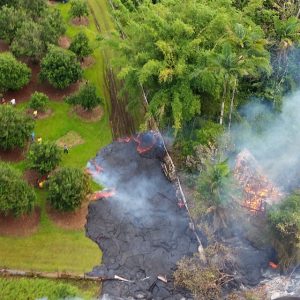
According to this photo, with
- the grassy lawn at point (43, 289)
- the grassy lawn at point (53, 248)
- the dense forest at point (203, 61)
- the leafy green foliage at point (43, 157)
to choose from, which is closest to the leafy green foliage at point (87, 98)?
the dense forest at point (203, 61)

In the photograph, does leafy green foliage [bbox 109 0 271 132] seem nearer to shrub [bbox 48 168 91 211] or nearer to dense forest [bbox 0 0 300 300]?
dense forest [bbox 0 0 300 300]

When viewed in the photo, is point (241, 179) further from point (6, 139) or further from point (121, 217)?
point (6, 139)

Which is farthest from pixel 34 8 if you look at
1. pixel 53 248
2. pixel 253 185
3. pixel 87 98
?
pixel 253 185

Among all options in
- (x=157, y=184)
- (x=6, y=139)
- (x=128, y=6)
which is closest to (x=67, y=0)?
(x=128, y=6)

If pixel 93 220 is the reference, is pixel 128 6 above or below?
above

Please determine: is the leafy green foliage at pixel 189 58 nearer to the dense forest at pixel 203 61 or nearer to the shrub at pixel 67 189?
the dense forest at pixel 203 61
